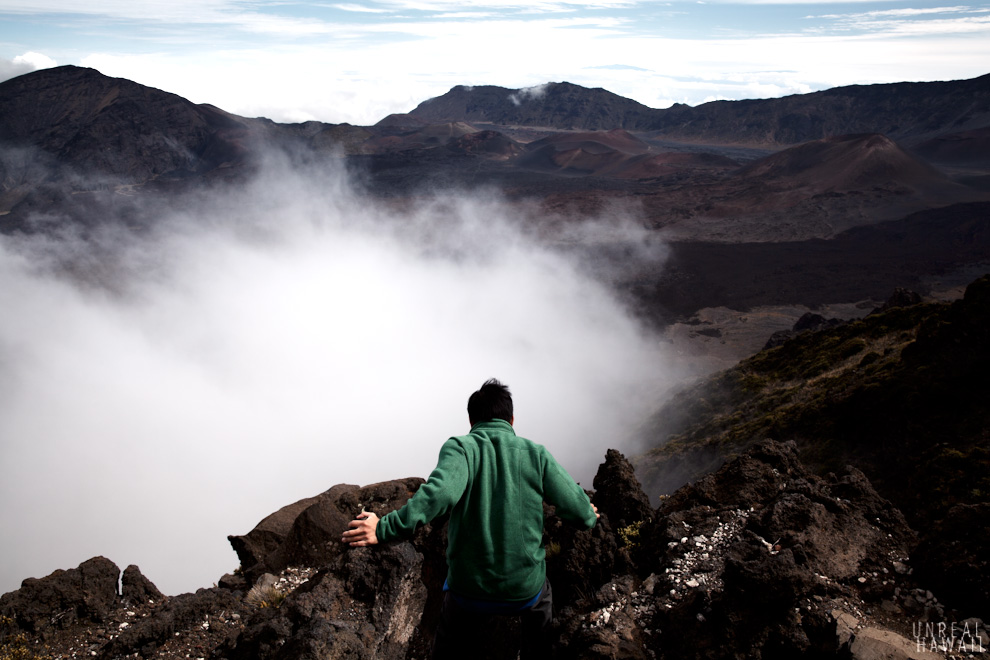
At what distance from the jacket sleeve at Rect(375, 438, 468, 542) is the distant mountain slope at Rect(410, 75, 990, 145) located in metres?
125

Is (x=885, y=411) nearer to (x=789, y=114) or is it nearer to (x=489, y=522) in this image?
(x=489, y=522)

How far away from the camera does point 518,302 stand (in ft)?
152

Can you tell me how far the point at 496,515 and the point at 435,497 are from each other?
1.07 feet

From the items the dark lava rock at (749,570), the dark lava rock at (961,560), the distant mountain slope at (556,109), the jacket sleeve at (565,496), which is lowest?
the dark lava rock at (749,570)

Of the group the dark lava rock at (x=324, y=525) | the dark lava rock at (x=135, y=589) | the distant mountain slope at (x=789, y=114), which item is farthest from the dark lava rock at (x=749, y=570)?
the distant mountain slope at (x=789, y=114)

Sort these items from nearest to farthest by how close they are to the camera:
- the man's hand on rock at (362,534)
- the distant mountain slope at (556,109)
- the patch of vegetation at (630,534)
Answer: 1. the man's hand on rock at (362,534)
2. the patch of vegetation at (630,534)
3. the distant mountain slope at (556,109)

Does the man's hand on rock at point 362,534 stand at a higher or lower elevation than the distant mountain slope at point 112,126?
lower

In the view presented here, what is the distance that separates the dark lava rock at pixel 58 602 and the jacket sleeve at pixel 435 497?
4645 millimetres

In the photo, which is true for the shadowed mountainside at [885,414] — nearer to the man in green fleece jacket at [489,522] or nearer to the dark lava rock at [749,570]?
the dark lava rock at [749,570]

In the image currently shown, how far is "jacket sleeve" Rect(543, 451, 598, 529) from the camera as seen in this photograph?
2.86 metres

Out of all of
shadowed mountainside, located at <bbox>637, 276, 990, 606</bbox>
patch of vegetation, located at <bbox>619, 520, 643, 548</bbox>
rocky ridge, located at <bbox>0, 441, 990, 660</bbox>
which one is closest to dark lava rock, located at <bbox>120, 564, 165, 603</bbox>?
rocky ridge, located at <bbox>0, 441, 990, 660</bbox>

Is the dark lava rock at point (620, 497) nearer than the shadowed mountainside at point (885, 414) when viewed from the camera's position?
Yes

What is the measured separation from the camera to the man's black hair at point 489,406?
3008 mm

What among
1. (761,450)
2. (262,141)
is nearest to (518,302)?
(761,450)
